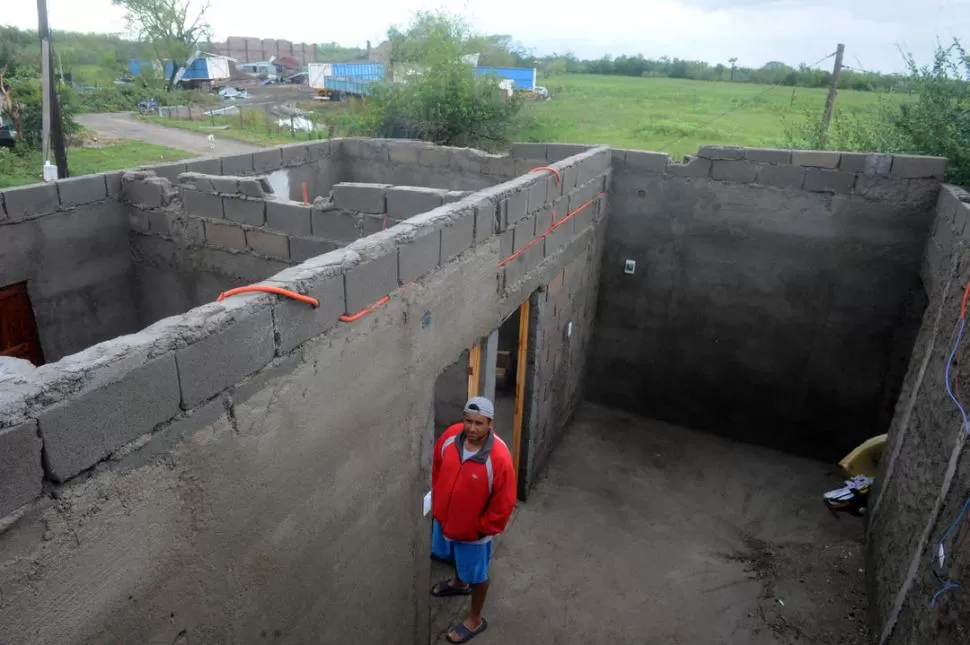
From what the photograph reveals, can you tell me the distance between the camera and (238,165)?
7.47 meters

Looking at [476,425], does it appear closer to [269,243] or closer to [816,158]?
[269,243]

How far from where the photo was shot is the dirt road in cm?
2331

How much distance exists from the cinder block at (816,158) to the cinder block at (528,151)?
3.08m

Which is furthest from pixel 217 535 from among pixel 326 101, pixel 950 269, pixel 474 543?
pixel 326 101

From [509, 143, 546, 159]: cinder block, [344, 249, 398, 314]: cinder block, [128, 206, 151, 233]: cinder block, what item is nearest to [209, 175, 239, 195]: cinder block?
[128, 206, 151, 233]: cinder block

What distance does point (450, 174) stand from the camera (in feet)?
28.3

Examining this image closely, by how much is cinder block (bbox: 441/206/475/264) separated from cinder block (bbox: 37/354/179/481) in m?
2.03

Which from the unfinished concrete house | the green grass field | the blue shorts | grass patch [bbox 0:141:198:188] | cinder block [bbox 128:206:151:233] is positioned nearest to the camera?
the unfinished concrete house

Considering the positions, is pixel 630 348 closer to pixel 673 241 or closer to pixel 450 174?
pixel 673 241

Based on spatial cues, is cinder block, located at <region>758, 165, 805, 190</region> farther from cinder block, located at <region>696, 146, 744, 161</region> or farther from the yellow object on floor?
the yellow object on floor

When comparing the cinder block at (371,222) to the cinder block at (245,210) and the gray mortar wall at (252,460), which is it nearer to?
the cinder block at (245,210)

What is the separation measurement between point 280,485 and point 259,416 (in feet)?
1.25

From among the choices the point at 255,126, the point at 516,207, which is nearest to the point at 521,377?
the point at 516,207

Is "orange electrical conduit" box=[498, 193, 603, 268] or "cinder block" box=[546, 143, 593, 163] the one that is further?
"cinder block" box=[546, 143, 593, 163]
